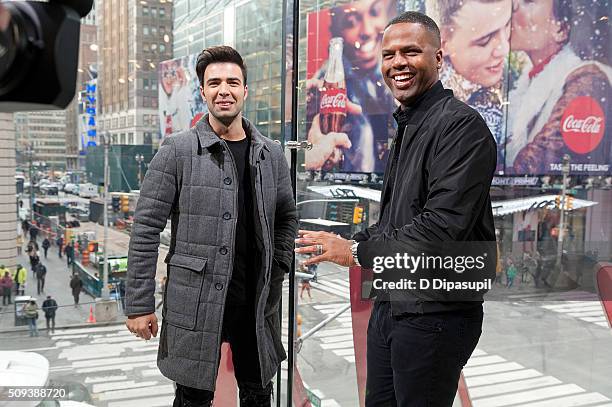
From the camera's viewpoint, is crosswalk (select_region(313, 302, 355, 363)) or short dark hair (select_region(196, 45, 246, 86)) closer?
short dark hair (select_region(196, 45, 246, 86))

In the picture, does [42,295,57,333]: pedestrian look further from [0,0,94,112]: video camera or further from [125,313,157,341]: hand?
[0,0,94,112]: video camera

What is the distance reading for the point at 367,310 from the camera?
83.9 inches

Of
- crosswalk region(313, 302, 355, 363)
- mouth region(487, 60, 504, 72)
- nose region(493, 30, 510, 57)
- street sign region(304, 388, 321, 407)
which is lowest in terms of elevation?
street sign region(304, 388, 321, 407)

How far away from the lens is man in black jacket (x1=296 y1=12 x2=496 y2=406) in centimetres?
120

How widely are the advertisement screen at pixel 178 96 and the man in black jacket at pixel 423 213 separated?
131cm

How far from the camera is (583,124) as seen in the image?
299 centimetres

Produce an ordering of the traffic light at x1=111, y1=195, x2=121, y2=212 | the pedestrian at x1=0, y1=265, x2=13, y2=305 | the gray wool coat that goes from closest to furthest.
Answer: the gray wool coat
the pedestrian at x1=0, y1=265, x2=13, y2=305
the traffic light at x1=111, y1=195, x2=121, y2=212

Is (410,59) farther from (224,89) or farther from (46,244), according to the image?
(46,244)

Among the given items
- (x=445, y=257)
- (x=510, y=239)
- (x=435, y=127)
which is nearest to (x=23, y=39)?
(x=435, y=127)

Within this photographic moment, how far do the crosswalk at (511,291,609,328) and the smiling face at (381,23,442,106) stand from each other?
1.71m

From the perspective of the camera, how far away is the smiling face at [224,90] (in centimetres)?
162

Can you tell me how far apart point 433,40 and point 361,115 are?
1.38m

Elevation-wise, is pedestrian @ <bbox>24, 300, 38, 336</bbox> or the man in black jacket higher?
the man in black jacket

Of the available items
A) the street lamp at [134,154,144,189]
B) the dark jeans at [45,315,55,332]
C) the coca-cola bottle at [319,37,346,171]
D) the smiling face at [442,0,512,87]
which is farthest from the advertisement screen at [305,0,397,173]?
the dark jeans at [45,315,55,332]
